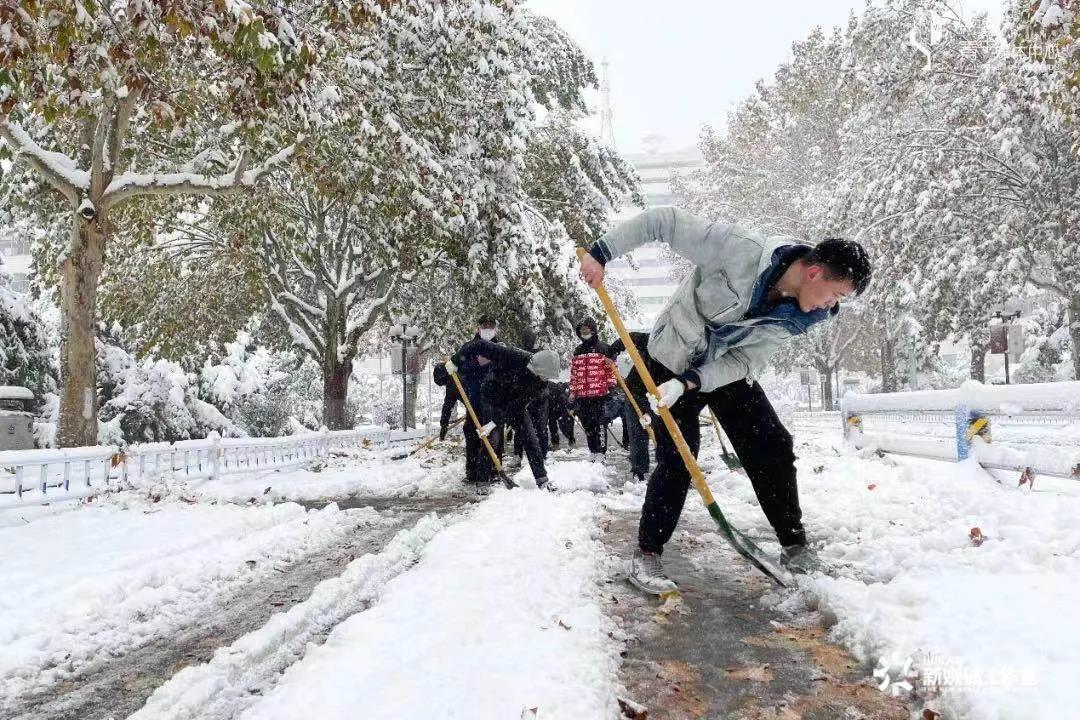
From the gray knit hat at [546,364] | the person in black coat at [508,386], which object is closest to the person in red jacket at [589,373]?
the person in black coat at [508,386]

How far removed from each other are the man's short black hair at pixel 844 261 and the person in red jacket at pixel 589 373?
664cm

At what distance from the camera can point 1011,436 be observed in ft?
26.2

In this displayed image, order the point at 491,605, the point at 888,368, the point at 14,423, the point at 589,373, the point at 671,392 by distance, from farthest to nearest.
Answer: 1. the point at 888,368
2. the point at 14,423
3. the point at 589,373
4. the point at 671,392
5. the point at 491,605

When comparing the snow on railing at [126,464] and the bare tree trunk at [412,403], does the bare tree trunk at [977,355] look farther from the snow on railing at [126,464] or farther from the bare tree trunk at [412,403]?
the snow on railing at [126,464]

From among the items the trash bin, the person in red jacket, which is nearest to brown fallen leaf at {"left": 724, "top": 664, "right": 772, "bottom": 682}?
the person in red jacket

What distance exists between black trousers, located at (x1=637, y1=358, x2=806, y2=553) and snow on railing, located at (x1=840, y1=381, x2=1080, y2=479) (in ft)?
9.30

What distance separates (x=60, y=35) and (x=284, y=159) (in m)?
5.82

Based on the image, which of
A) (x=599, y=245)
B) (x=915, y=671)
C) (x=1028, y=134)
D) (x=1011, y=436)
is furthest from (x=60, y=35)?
→ (x=1028, y=134)

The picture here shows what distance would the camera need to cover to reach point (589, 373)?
10609mm

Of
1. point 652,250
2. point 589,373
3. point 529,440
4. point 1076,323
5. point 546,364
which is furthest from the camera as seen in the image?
point 652,250

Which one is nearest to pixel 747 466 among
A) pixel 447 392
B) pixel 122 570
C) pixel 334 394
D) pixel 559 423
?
pixel 122 570

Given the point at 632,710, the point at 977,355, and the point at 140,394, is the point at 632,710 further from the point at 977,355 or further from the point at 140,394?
the point at 977,355

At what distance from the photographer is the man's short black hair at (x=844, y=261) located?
10.4 feet

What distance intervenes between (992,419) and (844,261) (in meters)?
4.91
